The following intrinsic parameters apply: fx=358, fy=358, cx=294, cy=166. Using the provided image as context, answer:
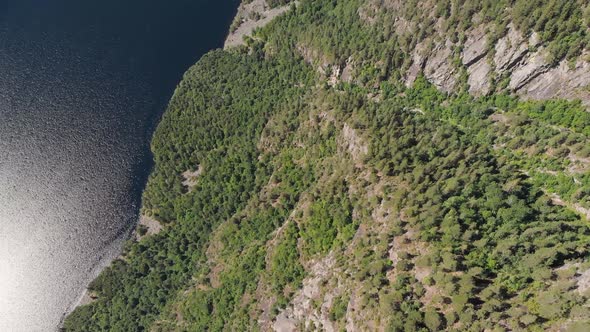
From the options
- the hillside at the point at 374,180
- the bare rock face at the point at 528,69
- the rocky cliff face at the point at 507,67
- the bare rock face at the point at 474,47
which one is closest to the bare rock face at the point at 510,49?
the rocky cliff face at the point at 507,67

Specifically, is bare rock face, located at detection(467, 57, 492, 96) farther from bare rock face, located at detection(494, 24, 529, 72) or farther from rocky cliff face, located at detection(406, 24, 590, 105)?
bare rock face, located at detection(494, 24, 529, 72)

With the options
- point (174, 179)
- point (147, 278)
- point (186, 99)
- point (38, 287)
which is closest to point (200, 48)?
point (186, 99)

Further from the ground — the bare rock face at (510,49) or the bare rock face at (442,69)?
the bare rock face at (510,49)

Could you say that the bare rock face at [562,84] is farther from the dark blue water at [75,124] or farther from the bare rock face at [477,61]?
the dark blue water at [75,124]

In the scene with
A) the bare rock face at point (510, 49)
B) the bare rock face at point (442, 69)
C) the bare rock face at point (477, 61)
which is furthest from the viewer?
the bare rock face at point (442, 69)

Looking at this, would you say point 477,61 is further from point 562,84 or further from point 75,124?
point 75,124

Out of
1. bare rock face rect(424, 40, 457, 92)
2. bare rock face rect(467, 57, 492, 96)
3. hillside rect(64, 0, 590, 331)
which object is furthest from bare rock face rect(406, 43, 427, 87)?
bare rock face rect(467, 57, 492, 96)

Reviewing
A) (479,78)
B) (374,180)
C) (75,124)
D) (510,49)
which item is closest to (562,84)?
(510,49)
